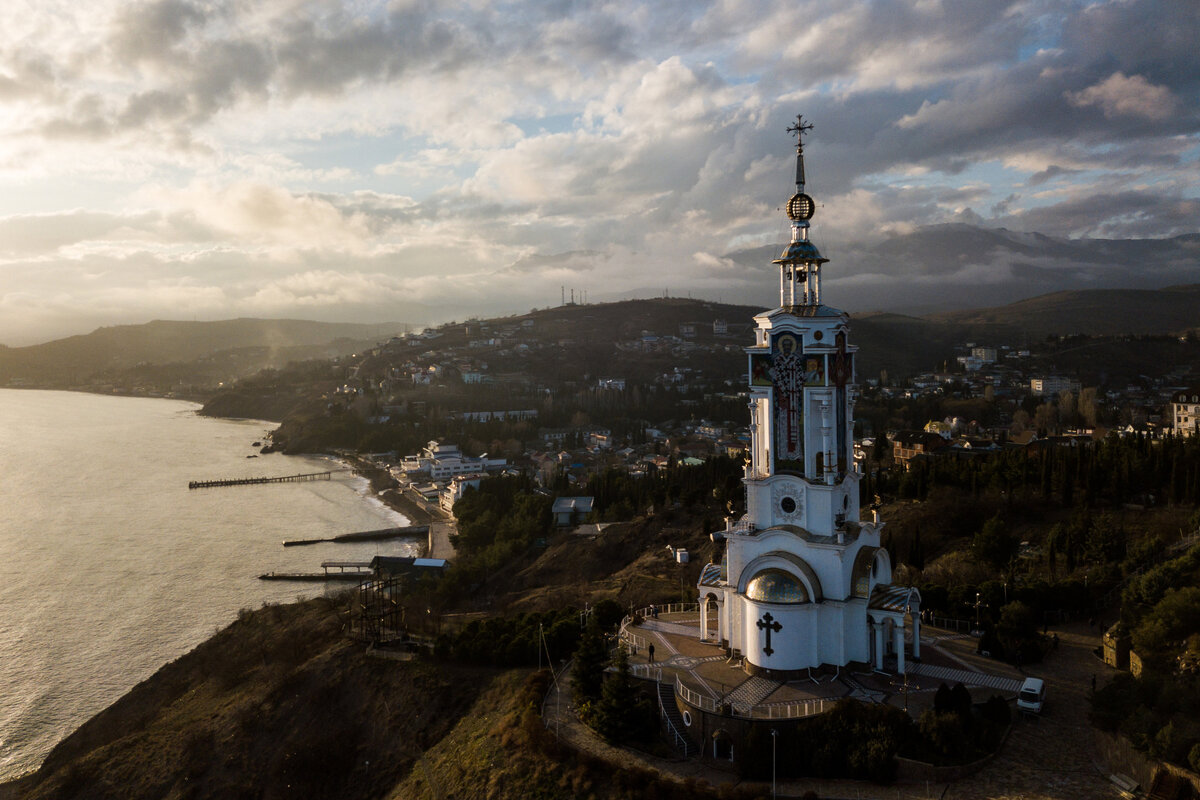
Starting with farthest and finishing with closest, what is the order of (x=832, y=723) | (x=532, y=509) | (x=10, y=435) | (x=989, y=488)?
(x=10, y=435), (x=532, y=509), (x=989, y=488), (x=832, y=723)

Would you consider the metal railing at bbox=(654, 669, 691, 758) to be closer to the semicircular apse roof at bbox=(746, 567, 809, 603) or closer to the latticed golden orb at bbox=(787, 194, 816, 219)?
the semicircular apse roof at bbox=(746, 567, 809, 603)

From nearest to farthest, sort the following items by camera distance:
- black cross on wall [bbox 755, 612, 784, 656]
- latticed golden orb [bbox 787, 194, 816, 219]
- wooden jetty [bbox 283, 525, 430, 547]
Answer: black cross on wall [bbox 755, 612, 784, 656]
latticed golden orb [bbox 787, 194, 816, 219]
wooden jetty [bbox 283, 525, 430, 547]

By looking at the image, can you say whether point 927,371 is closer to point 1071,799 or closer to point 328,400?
point 328,400

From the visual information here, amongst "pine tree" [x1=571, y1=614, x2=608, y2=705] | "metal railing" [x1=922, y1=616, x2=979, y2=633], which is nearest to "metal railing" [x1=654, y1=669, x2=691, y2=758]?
"pine tree" [x1=571, y1=614, x2=608, y2=705]

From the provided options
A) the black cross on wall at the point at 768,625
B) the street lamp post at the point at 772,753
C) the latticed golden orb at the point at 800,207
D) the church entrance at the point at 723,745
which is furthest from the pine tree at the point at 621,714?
the latticed golden orb at the point at 800,207

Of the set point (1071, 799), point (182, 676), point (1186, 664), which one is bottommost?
point (182, 676)

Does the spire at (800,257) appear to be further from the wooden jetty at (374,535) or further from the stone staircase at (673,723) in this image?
the wooden jetty at (374,535)

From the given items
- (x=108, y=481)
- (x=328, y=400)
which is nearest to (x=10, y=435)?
(x=328, y=400)
